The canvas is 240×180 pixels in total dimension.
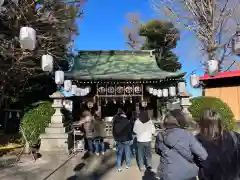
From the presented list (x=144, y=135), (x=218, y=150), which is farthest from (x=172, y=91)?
(x=218, y=150)

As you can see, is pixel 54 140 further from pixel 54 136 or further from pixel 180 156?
pixel 180 156

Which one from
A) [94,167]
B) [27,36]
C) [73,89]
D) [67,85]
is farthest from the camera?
[73,89]

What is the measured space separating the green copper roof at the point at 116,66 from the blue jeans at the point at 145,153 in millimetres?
6124

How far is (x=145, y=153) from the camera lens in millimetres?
6883

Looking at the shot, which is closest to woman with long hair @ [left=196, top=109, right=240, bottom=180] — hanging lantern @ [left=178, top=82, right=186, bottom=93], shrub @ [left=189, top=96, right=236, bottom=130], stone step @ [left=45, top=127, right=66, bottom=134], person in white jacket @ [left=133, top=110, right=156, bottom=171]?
person in white jacket @ [left=133, top=110, right=156, bottom=171]

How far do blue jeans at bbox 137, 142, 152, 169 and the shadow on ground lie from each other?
1.03 meters

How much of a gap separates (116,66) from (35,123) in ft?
21.3

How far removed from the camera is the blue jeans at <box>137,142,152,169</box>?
266 inches

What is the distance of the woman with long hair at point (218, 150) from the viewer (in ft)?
8.96

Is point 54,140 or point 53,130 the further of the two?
point 53,130

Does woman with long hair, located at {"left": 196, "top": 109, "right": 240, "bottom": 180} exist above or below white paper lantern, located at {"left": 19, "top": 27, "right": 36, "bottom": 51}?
below

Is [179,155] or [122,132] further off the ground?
Result: [179,155]

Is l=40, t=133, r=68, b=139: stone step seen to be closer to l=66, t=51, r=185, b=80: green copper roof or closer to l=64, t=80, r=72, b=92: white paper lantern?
l=64, t=80, r=72, b=92: white paper lantern

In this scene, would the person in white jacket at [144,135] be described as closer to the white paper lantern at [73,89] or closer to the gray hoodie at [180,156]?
the gray hoodie at [180,156]
